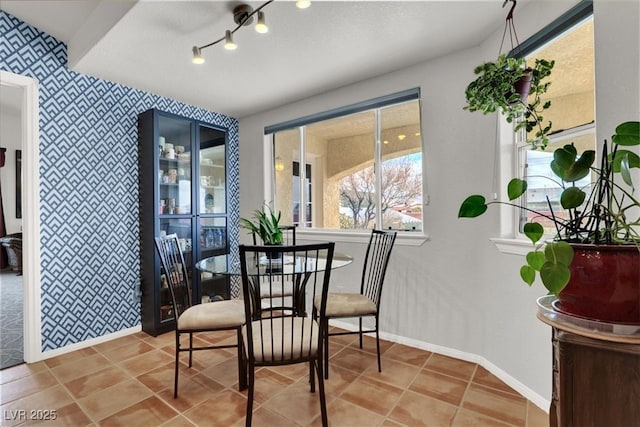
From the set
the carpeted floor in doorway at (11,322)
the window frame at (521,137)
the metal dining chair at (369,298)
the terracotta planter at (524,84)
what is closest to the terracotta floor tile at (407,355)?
the metal dining chair at (369,298)

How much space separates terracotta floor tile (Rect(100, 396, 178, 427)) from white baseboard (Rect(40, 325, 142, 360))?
1.19m

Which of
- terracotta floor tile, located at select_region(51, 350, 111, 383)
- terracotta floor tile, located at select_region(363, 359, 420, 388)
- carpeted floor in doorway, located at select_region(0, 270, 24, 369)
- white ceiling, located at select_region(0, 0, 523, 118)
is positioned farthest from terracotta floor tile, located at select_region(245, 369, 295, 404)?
white ceiling, located at select_region(0, 0, 523, 118)

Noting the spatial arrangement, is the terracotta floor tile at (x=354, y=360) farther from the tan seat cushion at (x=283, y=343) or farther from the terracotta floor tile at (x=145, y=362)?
the terracotta floor tile at (x=145, y=362)

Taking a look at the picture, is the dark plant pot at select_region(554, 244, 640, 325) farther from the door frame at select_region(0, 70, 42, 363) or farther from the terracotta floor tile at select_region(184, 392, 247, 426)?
the door frame at select_region(0, 70, 42, 363)

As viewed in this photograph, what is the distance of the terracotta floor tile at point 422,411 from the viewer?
1.67m

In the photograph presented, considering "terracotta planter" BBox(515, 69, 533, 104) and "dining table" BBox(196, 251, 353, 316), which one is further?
"dining table" BBox(196, 251, 353, 316)

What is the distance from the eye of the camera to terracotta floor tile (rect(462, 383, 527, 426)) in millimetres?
1689

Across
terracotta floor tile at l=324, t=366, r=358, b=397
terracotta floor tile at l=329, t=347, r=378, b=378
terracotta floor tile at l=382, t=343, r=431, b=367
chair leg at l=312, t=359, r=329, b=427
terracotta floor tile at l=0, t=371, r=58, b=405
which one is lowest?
terracotta floor tile at l=324, t=366, r=358, b=397

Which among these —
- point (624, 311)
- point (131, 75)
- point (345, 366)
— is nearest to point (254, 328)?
point (345, 366)

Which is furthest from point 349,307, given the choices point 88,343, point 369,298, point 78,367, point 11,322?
point 11,322

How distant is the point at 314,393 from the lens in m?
1.93

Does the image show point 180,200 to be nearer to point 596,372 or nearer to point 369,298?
point 369,298

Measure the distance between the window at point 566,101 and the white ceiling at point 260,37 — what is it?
0.41 meters

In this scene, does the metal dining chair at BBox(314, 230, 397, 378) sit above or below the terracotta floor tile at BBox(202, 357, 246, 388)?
above
